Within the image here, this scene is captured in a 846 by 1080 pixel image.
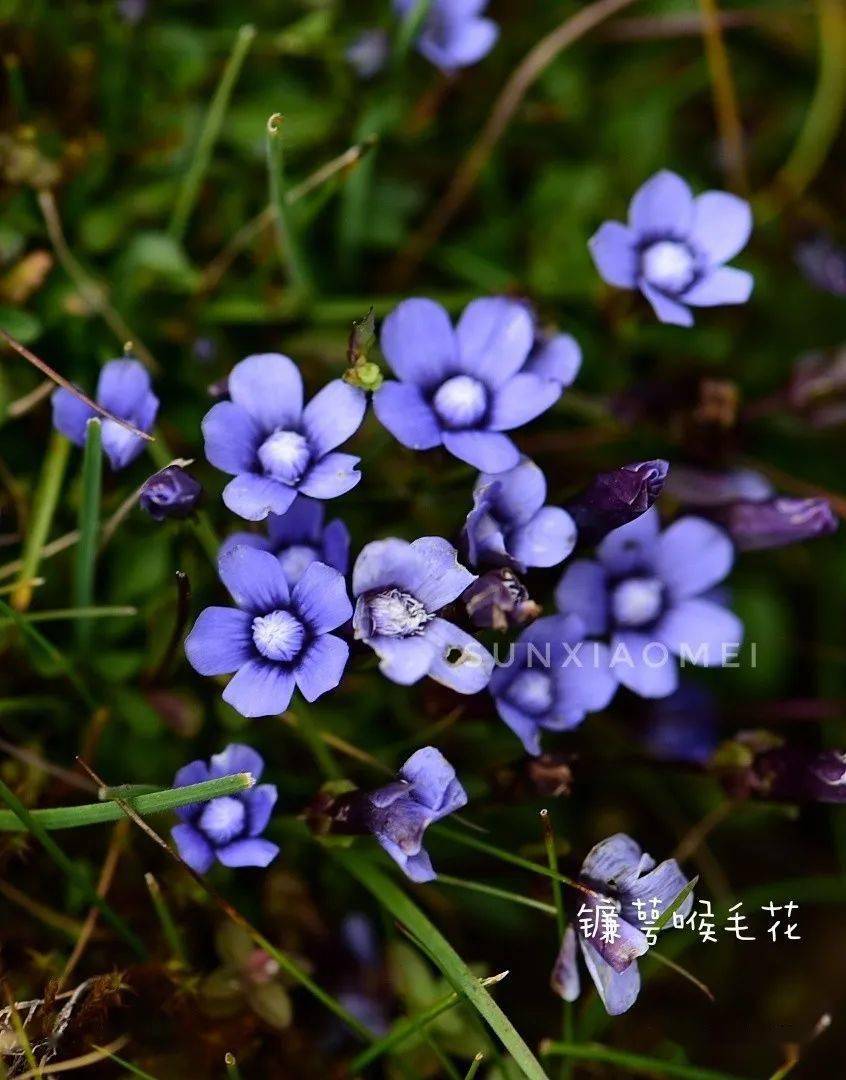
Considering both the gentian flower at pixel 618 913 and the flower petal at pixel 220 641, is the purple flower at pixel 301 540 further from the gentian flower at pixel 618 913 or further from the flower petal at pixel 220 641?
the gentian flower at pixel 618 913

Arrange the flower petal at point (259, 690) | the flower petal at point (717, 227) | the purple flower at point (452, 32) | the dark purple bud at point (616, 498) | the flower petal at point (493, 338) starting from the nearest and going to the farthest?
the flower petal at point (259, 690) < the dark purple bud at point (616, 498) < the flower petal at point (493, 338) < the flower petal at point (717, 227) < the purple flower at point (452, 32)

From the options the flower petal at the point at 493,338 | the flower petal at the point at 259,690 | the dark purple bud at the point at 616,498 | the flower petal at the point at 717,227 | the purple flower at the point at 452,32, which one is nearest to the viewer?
the flower petal at the point at 259,690

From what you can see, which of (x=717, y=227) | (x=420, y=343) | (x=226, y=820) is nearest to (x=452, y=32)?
(x=717, y=227)

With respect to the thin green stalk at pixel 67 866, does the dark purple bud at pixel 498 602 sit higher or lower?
higher

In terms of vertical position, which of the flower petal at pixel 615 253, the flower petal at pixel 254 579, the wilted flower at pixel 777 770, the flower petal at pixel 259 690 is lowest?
the wilted flower at pixel 777 770

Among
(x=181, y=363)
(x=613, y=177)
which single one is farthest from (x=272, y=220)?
(x=613, y=177)

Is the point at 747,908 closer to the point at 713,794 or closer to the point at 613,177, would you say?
the point at 713,794

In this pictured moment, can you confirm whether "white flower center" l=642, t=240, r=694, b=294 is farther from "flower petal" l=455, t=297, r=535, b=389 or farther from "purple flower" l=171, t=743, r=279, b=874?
"purple flower" l=171, t=743, r=279, b=874

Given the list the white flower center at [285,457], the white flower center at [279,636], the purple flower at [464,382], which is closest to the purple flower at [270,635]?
the white flower center at [279,636]

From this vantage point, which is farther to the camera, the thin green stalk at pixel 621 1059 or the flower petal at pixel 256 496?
the thin green stalk at pixel 621 1059
